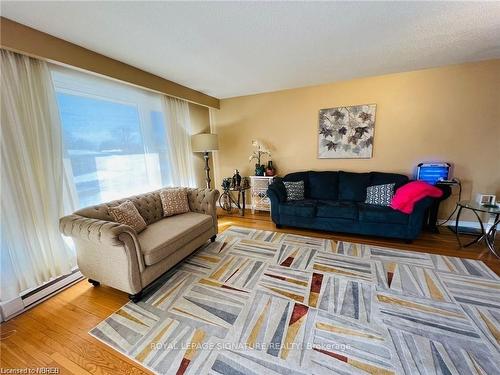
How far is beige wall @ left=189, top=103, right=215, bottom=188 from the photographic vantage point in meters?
4.12

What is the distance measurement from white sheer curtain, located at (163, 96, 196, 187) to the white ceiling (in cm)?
73

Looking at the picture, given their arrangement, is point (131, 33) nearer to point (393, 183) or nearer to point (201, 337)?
point (201, 337)

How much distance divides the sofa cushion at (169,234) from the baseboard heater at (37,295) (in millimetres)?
862

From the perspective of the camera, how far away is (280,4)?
1559 millimetres

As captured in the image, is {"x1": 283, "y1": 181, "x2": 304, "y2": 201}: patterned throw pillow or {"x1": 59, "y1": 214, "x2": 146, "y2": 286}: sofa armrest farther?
{"x1": 283, "y1": 181, "x2": 304, "y2": 201}: patterned throw pillow

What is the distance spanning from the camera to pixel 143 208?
2678mm

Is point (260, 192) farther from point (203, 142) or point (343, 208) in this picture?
point (343, 208)

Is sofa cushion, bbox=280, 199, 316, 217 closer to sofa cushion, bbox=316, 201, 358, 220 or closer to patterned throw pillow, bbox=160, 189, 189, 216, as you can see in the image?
sofa cushion, bbox=316, 201, 358, 220

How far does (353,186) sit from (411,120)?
132cm

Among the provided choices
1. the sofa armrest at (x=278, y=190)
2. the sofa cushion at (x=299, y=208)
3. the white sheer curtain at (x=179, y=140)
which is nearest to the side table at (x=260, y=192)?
the sofa armrest at (x=278, y=190)

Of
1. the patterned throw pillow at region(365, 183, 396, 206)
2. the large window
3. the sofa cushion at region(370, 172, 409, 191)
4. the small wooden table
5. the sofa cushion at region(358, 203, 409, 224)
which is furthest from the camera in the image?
the small wooden table

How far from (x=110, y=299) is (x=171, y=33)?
2571 millimetres

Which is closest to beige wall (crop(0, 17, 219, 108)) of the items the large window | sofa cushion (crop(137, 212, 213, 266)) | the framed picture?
the large window

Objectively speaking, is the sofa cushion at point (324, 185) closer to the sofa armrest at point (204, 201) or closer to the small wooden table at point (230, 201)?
the small wooden table at point (230, 201)
